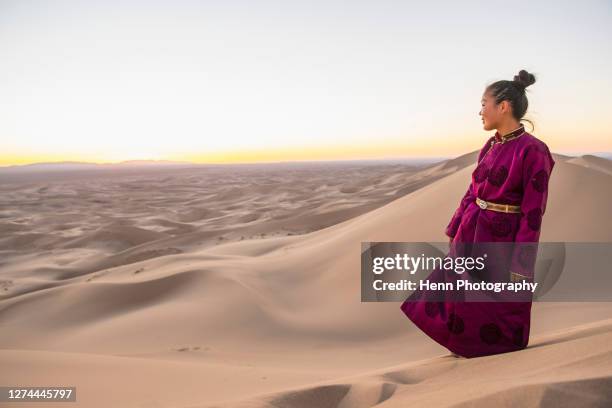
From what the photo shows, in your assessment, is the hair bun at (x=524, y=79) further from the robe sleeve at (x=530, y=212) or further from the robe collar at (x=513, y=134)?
the robe sleeve at (x=530, y=212)

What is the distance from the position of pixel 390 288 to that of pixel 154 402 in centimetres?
313

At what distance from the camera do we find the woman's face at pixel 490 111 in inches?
97.0

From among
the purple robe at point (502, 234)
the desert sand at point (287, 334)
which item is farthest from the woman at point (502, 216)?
the desert sand at point (287, 334)

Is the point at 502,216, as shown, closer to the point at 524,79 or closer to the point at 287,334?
the point at 524,79

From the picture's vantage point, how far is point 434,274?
2.60m

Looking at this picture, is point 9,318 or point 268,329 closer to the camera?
point 268,329

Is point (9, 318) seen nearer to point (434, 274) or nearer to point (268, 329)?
point (268, 329)

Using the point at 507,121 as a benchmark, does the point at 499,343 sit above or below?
below

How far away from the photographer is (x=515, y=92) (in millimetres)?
2436

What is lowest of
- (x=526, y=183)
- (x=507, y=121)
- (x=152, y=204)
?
(x=152, y=204)

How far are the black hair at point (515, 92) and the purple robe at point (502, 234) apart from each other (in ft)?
0.36

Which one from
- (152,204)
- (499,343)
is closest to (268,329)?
(499,343)

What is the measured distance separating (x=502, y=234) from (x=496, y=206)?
152 mm

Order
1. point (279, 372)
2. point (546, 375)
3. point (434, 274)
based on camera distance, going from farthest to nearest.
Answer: point (279, 372) < point (434, 274) < point (546, 375)
